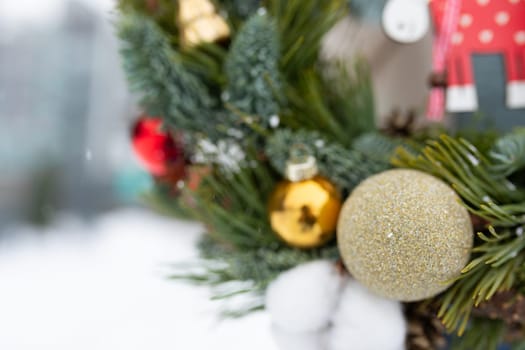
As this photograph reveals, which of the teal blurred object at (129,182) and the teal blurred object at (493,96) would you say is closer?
the teal blurred object at (493,96)

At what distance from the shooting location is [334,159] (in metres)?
0.38

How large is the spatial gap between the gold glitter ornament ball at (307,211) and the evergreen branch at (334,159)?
16 mm

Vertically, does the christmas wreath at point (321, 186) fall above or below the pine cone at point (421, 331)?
above

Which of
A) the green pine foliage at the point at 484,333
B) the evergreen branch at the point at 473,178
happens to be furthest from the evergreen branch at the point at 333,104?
the green pine foliage at the point at 484,333

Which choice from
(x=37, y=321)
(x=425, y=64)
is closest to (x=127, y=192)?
(x=37, y=321)

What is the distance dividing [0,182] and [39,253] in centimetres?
12

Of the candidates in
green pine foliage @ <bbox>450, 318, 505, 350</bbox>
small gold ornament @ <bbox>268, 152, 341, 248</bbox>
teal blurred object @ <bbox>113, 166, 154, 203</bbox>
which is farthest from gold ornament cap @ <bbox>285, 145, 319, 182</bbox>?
teal blurred object @ <bbox>113, 166, 154, 203</bbox>

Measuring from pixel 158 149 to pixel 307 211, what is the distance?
9.3 inches

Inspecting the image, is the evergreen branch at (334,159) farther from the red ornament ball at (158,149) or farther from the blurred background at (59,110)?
the blurred background at (59,110)

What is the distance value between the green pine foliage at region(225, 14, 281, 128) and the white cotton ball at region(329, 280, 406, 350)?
0.18 meters

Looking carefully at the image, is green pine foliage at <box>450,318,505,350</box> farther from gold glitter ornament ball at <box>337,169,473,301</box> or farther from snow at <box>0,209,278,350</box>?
snow at <box>0,209,278,350</box>

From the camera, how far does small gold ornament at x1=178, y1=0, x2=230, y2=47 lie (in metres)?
0.42

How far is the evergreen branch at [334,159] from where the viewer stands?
1.26ft

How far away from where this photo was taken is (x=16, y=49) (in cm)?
62
